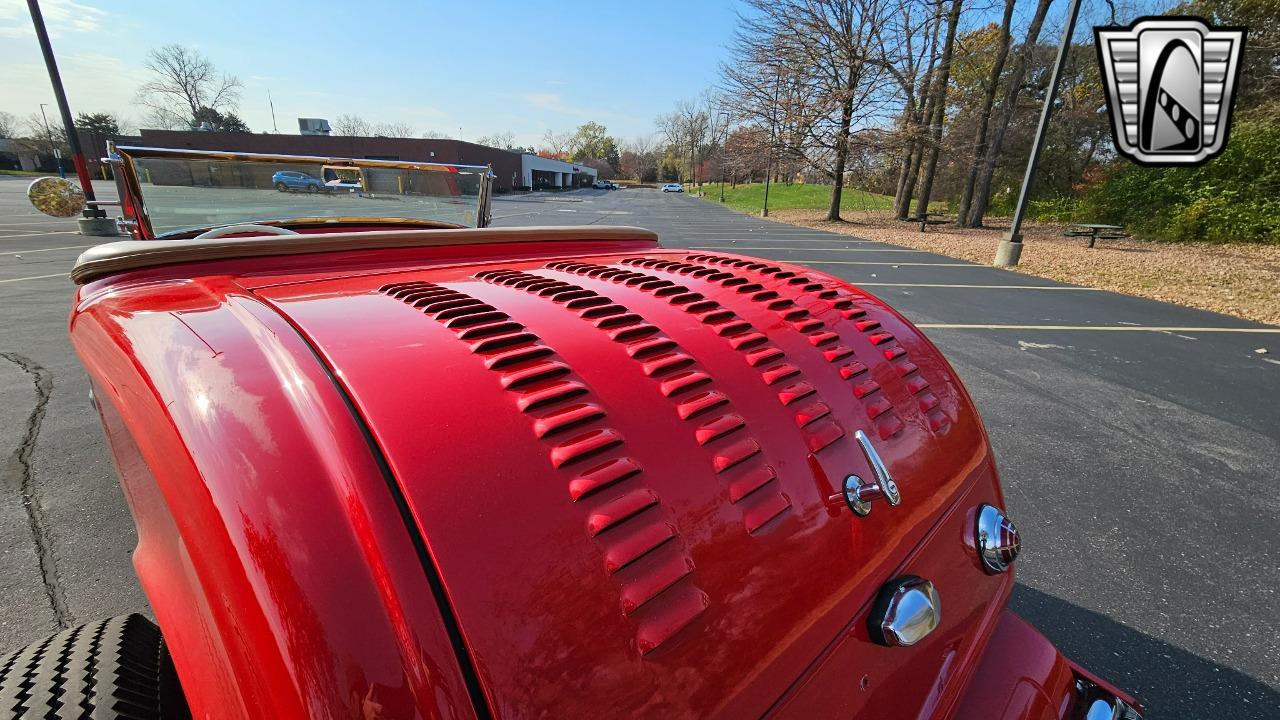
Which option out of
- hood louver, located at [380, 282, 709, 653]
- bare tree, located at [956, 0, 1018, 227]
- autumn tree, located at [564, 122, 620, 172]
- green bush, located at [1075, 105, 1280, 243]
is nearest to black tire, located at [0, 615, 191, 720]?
hood louver, located at [380, 282, 709, 653]

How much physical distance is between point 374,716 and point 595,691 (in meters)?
0.24

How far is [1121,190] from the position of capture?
17.1 meters

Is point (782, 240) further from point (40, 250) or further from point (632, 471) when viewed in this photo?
point (632, 471)

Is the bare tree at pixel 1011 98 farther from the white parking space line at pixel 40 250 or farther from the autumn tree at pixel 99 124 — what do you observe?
the autumn tree at pixel 99 124

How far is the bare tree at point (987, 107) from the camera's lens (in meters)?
17.6

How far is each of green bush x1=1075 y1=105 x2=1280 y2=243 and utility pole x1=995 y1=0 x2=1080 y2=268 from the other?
7.17 meters

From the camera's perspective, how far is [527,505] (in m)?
0.74

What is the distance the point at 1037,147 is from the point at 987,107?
9911mm

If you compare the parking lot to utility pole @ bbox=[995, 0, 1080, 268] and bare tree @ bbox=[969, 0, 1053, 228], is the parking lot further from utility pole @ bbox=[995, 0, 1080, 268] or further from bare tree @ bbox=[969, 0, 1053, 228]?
bare tree @ bbox=[969, 0, 1053, 228]

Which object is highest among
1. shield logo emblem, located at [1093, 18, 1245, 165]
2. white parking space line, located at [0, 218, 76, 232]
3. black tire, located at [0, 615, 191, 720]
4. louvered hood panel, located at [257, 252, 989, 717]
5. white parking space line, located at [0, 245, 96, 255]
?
shield logo emblem, located at [1093, 18, 1245, 165]

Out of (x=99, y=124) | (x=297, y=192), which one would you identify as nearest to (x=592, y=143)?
(x=99, y=124)

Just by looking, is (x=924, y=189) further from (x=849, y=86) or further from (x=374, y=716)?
(x=374, y=716)

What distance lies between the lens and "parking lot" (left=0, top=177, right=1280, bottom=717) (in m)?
1.97

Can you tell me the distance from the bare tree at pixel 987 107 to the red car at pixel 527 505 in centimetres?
2121
